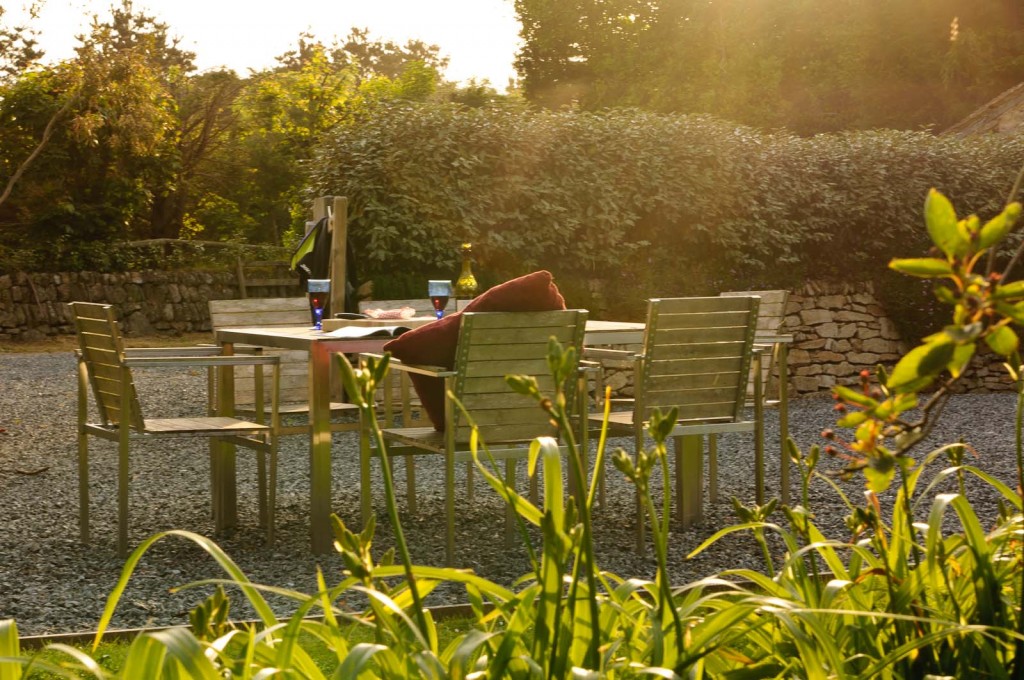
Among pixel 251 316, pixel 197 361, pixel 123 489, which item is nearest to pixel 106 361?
pixel 197 361

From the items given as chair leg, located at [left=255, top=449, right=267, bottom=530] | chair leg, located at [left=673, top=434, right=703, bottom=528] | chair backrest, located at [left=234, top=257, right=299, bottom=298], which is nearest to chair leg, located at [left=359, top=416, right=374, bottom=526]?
chair leg, located at [left=255, top=449, right=267, bottom=530]

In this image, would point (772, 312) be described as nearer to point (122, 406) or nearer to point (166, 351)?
point (166, 351)

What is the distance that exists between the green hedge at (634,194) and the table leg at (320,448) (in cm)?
506

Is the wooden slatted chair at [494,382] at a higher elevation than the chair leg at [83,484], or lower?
higher

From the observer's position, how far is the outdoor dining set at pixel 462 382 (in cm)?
456

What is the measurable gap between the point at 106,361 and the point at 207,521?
1.11m

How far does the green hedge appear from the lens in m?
10.2

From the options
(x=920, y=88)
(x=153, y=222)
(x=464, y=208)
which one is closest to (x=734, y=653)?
(x=464, y=208)

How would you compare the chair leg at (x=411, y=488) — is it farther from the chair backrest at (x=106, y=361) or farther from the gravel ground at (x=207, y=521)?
the chair backrest at (x=106, y=361)

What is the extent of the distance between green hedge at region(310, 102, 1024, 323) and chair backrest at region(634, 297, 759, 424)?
199 inches

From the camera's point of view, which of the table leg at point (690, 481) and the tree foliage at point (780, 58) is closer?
the table leg at point (690, 481)

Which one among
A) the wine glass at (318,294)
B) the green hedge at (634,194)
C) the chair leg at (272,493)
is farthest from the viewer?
the green hedge at (634,194)

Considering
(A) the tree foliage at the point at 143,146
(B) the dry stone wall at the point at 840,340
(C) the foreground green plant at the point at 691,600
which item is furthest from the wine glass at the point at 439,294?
(A) the tree foliage at the point at 143,146

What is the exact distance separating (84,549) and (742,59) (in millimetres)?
24597
